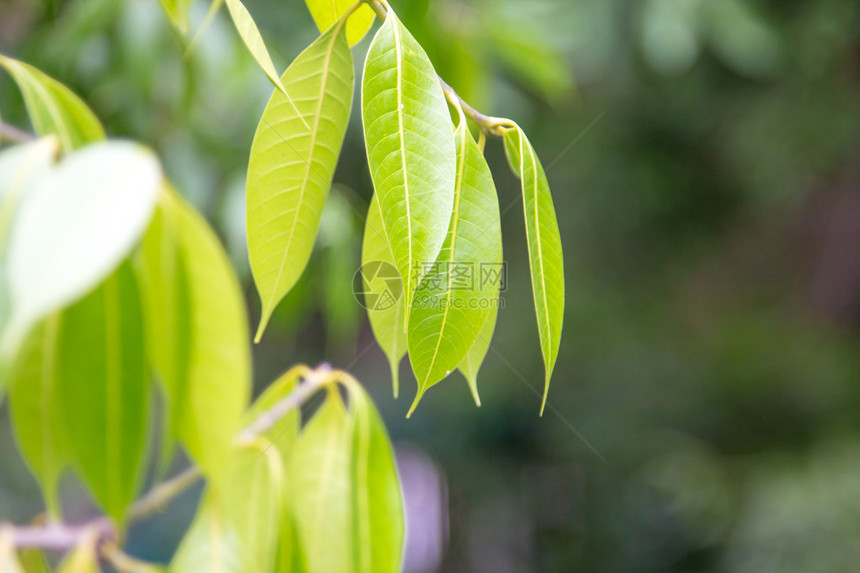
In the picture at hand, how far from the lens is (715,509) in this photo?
1.46 meters

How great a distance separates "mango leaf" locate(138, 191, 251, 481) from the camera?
0.26m

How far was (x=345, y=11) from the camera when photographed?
8.6 inches

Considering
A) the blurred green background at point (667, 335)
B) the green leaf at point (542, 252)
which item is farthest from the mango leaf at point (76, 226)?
the blurred green background at point (667, 335)

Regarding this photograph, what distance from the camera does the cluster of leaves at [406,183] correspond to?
184mm

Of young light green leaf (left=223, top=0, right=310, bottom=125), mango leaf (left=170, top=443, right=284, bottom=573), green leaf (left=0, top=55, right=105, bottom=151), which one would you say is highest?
young light green leaf (left=223, top=0, right=310, bottom=125)

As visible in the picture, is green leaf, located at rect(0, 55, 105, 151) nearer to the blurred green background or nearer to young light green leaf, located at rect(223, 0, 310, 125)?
young light green leaf, located at rect(223, 0, 310, 125)

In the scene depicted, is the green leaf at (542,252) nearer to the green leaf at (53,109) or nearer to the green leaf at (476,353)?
the green leaf at (476,353)

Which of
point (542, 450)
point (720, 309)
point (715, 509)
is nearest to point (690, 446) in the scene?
point (715, 509)

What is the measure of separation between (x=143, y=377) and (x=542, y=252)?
0.50ft

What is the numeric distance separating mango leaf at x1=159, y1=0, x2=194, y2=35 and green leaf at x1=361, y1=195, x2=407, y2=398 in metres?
0.10

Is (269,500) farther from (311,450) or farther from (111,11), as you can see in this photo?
(111,11)

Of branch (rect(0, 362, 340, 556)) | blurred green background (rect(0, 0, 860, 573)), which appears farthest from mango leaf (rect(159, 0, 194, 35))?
blurred green background (rect(0, 0, 860, 573))

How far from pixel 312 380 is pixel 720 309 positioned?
1.91 meters

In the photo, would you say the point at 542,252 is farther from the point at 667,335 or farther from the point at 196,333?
the point at 667,335
